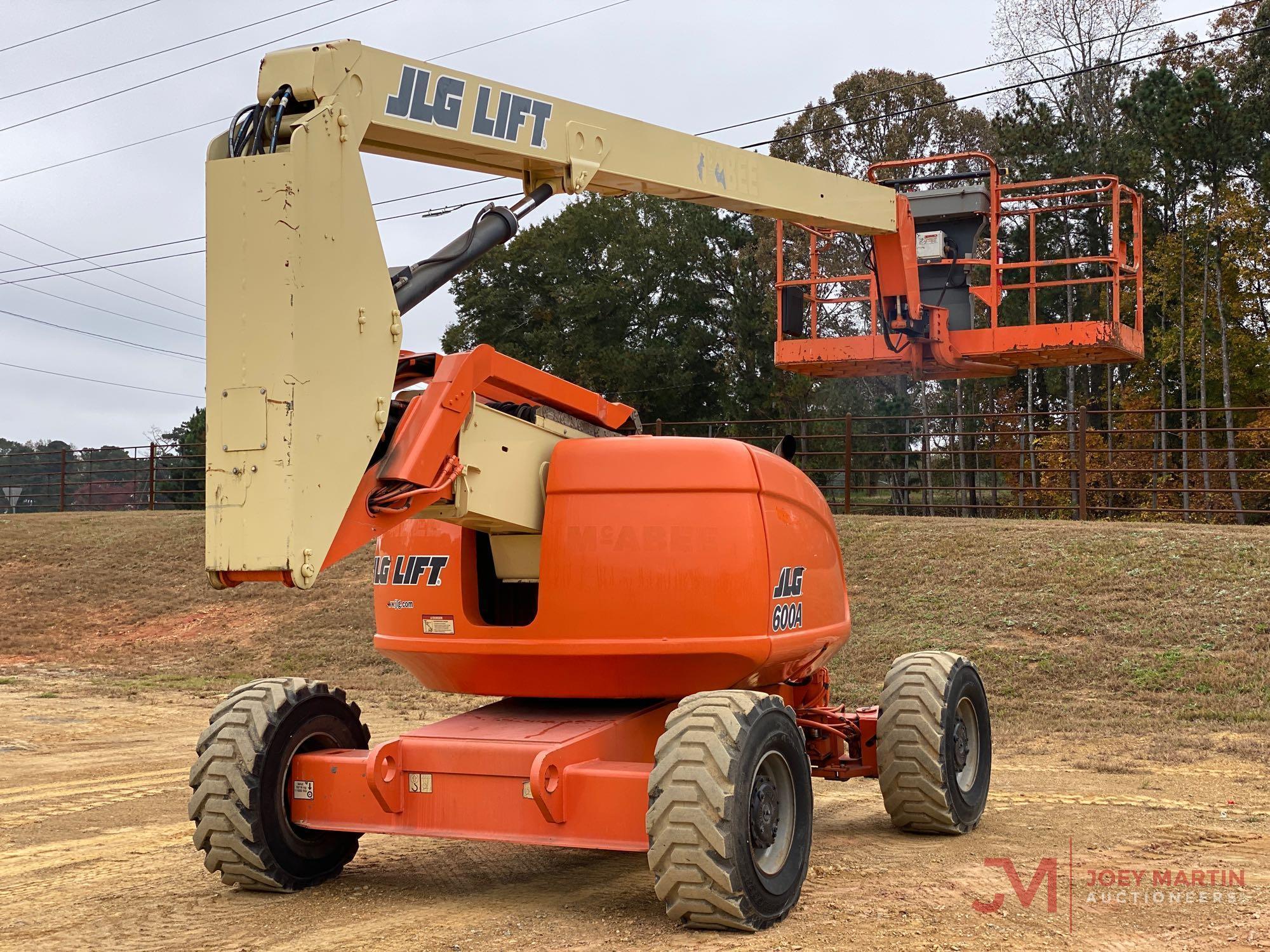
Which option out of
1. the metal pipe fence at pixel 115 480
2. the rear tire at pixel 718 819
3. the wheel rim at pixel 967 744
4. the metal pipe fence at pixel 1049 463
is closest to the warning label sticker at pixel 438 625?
the rear tire at pixel 718 819

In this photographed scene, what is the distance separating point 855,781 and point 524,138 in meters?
6.17

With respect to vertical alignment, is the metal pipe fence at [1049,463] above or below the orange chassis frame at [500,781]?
above

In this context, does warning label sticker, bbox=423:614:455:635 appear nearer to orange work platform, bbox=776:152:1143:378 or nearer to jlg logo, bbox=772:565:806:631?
jlg logo, bbox=772:565:806:631

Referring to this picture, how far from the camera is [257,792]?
620 centimetres

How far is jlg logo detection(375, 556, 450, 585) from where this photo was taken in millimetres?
6723

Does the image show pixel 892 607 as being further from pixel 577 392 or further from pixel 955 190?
pixel 577 392

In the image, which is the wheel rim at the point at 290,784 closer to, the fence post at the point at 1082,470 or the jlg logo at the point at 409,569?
the jlg logo at the point at 409,569

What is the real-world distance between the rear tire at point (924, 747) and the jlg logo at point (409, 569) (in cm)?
270

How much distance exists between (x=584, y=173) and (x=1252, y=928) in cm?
449

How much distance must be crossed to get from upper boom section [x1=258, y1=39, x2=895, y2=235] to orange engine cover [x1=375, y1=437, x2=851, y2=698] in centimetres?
142

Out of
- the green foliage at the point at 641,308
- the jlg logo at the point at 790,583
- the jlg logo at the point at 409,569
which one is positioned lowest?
the jlg logo at the point at 790,583

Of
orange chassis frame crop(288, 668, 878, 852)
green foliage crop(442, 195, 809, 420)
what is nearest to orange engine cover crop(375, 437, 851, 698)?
orange chassis frame crop(288, 668, 878, 852)

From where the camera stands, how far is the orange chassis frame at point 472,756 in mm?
5730

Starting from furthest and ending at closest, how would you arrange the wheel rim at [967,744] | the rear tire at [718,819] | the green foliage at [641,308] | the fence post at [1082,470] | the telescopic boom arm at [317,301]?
the green foliage at [641,308]
the fence post at [1082,470]
the wheel rim at [967,744]
the rear tire at [718,819]
the telescopic boom arm at [317,301]
